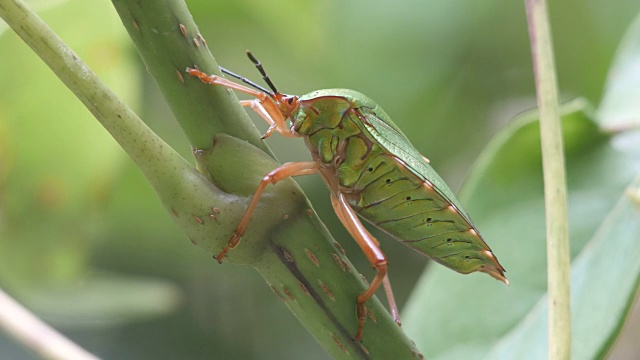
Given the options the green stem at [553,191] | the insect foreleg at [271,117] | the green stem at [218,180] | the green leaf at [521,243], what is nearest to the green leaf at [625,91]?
the green leaf at [521,243]

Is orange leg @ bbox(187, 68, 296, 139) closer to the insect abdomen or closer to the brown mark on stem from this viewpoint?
the insect abdomen

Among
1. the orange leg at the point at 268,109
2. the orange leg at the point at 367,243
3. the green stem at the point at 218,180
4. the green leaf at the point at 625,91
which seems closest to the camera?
A: the green stem at the point at 218,180

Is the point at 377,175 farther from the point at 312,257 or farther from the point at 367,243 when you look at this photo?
the point at 312,257

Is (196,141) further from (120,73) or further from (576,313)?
(120,73)

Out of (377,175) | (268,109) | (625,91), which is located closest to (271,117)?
(268,109)

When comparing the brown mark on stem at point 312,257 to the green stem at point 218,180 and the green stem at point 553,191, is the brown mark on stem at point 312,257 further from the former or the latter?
the green stem at point 553,191

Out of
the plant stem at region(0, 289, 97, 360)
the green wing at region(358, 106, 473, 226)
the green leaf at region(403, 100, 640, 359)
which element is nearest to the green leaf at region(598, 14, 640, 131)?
the green leaf at region(403, 100, 640, 359)
